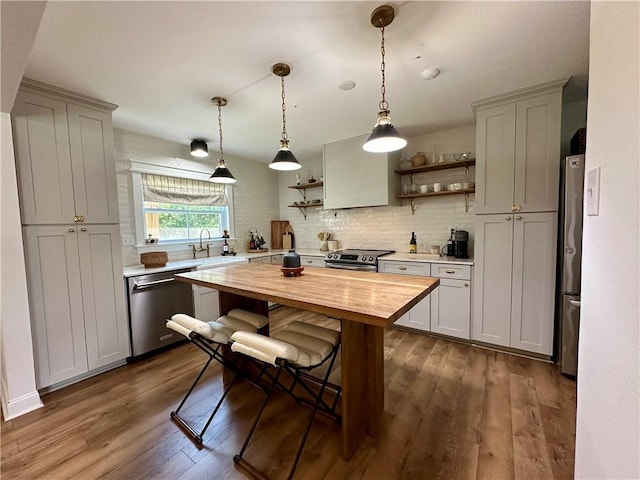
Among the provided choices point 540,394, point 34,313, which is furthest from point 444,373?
point 34,313

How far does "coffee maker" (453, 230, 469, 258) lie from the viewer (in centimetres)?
317

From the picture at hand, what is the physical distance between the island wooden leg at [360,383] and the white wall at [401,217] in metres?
2.26

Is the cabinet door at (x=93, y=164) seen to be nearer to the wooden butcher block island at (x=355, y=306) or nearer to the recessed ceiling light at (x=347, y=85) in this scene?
the wooden butcher block island at (x=355, y=306)

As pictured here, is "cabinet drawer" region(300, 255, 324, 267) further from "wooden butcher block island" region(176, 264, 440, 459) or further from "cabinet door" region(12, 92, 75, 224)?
"cabinet door" region(12, 92, 75, 224)

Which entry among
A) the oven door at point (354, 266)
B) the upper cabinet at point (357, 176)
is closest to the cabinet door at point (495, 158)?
the upper cabinet at point (357, 176)

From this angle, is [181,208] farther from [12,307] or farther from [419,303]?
[419,303]

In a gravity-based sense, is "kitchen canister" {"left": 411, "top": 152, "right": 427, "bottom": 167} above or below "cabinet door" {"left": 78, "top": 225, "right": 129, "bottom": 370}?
above

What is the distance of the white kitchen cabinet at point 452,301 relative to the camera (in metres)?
2.87

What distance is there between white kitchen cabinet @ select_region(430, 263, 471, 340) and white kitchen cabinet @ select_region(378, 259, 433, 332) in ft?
0.19

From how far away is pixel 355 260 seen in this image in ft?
Answer: 11.6

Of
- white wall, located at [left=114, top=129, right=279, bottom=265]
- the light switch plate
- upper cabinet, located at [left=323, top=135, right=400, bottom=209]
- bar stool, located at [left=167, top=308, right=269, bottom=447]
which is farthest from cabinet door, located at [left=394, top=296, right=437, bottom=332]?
white wall, located at [left=114, top=129, right=279, bottom=265]

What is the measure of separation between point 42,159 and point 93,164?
13.0 inches

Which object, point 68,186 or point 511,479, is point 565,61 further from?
point 68,186

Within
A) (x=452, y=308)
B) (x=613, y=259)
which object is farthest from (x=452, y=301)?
(x=613, y=259)
